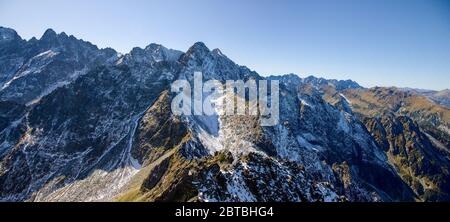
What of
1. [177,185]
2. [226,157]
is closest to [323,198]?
[226,157]
